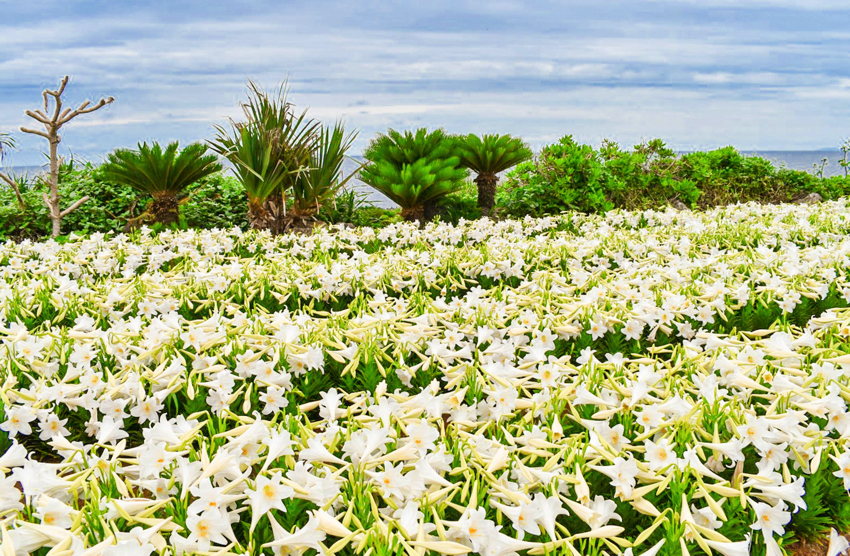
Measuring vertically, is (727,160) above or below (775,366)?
above

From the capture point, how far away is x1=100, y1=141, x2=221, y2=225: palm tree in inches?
398

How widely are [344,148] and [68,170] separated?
281 inches

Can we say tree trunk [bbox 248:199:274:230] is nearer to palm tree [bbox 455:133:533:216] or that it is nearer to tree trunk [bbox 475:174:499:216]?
palm tree [bbox 455:133:533:216]

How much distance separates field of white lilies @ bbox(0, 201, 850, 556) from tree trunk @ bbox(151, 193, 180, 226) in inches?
227

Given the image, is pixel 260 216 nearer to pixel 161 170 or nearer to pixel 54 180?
pixel 161 170

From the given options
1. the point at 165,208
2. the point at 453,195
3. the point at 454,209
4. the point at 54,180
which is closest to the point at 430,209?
the point at 454,209

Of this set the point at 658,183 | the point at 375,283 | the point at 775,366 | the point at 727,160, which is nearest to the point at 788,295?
the point at 775,366

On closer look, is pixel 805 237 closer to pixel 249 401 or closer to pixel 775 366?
pixel 775 366

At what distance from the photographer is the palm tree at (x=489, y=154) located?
39.5 ft

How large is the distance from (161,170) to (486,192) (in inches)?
226

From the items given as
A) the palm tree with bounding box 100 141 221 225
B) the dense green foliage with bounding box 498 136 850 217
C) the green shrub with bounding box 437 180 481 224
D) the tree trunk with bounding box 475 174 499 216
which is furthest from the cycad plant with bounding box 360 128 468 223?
the palm tree with bounding box 100 141 221 225

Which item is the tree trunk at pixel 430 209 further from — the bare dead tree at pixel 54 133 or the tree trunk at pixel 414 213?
the bare dead tree at pixel 54 133

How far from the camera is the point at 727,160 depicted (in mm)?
16406

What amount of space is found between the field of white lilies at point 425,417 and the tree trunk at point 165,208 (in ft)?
18.9
